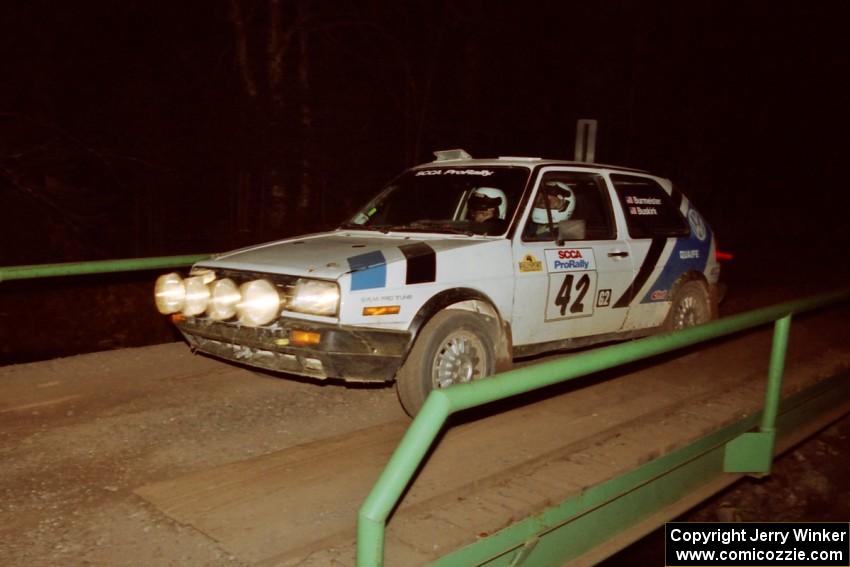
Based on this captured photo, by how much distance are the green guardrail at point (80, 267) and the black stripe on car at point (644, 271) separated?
11.9ft

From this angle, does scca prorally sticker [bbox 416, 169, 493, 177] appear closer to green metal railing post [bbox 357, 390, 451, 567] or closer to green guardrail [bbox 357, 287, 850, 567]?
green guardrail [bbox 357, 287, 850, 567]

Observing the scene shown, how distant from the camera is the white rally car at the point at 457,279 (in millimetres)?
4906

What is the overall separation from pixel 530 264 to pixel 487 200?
74 cm

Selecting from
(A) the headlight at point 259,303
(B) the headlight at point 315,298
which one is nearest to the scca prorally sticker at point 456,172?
(B) the headlight at point 315,298

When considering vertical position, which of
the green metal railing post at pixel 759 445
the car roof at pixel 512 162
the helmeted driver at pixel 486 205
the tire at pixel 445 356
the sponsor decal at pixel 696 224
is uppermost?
the car roof at pixel 512 162

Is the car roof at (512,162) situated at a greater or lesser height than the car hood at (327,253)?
greater

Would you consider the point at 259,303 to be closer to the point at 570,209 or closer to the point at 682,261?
the point at 570,209

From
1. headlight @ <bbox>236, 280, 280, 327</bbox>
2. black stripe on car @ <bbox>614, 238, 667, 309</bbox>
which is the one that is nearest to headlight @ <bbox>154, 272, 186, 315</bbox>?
headlight @ <bbox>236, 280, 280, 327</bbox>

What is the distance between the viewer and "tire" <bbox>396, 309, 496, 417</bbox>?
5148 mm

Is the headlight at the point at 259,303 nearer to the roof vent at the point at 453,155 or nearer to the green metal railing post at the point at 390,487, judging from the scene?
the roof vent at the point at 453,155

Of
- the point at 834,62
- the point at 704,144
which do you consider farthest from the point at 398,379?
the point at 834,62

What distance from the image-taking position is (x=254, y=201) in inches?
609

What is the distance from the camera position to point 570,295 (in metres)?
6.09

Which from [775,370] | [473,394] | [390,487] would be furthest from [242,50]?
[390,487]
